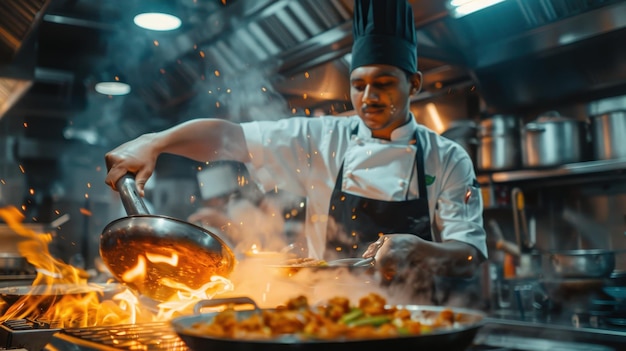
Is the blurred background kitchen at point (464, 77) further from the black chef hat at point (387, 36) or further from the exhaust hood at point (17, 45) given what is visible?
the black chef hat at point (387, 36)

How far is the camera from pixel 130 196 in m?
1.64

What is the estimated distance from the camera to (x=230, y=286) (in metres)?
1.71

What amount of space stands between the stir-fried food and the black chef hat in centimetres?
135

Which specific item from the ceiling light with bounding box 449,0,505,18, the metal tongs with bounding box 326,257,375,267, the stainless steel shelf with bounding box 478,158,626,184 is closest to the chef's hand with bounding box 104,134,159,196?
the metal tongs with bounding box 326,257,375,267

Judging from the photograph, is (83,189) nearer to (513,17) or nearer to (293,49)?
(293,49)

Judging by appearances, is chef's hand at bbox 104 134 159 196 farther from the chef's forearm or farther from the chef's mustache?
the chef's mustache

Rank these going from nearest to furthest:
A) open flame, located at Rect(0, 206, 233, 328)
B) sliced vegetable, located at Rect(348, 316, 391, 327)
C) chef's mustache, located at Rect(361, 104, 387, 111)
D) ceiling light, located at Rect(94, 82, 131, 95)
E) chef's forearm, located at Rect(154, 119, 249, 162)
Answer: sliced vegetable, located at Rect(348, 316, 391, 327) < open flame, located at Rect(0, 206, 233, 328) < chef's forearm, located at Rect(154, 119, 249, 162) < chef's mustache, located at Rect(361, 104, 387, 111) < ceiling light, located at Rect(94, 82, 131, 95)

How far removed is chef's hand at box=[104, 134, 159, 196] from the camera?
175cm

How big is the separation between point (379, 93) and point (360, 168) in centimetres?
35

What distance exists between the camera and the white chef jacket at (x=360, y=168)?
2.43m

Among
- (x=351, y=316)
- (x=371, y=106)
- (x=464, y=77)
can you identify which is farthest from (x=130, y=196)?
(x=464, y=77)

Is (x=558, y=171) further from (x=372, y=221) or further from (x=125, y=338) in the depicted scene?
(x=125, y=338)

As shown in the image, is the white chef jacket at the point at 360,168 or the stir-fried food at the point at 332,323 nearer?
the stir-fried food at the point at 332,323

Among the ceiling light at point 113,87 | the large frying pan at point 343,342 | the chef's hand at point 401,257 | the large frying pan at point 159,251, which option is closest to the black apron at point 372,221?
the chef's hand at point 401,257
